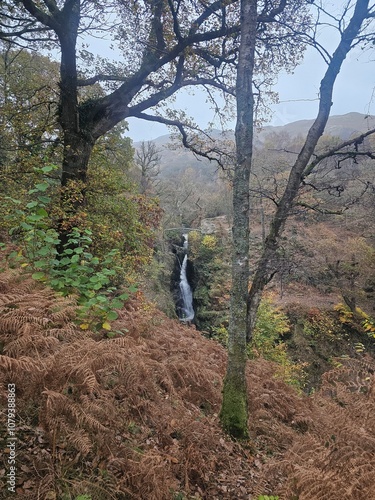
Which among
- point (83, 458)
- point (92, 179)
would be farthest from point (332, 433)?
point (92, 179)

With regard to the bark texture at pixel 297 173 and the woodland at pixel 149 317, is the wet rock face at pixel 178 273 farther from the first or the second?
the bark texture at pixel 297 173

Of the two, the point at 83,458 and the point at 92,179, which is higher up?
the point at 92,179

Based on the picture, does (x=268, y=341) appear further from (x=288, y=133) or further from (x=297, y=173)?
(x=288, y=133)

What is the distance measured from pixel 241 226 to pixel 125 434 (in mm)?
2885

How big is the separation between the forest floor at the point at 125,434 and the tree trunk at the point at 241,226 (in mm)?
656

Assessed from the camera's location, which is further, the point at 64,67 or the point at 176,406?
the point at 64,67

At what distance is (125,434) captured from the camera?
117 inches

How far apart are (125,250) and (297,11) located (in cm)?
675

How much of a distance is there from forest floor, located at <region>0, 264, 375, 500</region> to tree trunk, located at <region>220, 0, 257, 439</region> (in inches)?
25.8

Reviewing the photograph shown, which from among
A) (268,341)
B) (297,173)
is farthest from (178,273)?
(297,173)

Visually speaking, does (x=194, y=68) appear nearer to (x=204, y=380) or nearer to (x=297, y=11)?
(x=297, y=11)

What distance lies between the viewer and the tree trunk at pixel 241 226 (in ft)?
13.1

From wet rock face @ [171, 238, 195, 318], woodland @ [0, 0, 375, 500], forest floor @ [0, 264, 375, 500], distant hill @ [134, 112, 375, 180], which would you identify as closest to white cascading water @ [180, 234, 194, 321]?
wet rock face @ [171, 238, 195, 318]

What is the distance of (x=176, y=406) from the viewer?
3.83 meters
